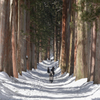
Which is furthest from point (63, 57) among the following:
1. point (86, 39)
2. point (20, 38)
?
point (86, 39)

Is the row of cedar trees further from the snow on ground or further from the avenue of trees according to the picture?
the snow on ground

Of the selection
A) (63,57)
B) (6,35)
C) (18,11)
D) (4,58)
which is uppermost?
(18,11)

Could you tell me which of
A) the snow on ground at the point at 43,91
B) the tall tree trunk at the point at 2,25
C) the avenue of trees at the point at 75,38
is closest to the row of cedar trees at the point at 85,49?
the avenue of trees at the point at 75,38

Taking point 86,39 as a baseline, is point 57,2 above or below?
above

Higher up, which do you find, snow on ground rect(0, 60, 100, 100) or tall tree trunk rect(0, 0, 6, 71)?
tall tree trunk rect(0, 0, 6, 71)

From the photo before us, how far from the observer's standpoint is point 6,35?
14180 millimetres

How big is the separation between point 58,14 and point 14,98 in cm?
3478

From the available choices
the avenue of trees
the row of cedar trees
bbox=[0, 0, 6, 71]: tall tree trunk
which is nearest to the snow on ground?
the row of cedar trees

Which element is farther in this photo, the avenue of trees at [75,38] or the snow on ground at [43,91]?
the avenue of trees at [75,38]

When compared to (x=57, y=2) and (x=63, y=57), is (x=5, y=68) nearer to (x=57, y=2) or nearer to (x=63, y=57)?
(x=63, y=57)

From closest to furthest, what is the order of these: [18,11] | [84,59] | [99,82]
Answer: [99,82] → [84,59] → [18,11]

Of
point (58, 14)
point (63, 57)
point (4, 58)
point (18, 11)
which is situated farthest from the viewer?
point (58, 14)

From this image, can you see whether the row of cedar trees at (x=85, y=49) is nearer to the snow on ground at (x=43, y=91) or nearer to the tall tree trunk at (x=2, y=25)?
the snow on ground at (x=43, y=91)

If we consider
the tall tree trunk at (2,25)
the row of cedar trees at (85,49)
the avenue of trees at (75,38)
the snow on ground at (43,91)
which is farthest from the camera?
the tall tree trunk at (2,25)
